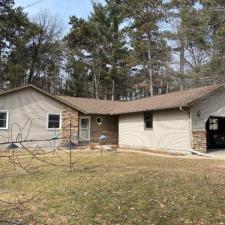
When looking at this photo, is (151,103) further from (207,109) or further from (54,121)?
(54,121)

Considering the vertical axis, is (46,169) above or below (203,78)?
below

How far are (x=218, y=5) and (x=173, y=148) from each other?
866 centimetres

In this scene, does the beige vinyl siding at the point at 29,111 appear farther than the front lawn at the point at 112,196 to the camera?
Yes

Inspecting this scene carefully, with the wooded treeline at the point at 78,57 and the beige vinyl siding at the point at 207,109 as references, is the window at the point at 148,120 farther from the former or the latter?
the wooded treeline at the point at 78,57

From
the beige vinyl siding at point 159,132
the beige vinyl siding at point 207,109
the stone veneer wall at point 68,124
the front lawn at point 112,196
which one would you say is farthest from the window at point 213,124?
the front lawn at point 112,196

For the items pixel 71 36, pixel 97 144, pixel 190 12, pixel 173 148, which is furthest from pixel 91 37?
pixel 190 12

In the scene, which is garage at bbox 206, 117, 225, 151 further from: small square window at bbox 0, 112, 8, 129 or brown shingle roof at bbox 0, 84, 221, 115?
small square window at bbox 0, 112, 8, 129

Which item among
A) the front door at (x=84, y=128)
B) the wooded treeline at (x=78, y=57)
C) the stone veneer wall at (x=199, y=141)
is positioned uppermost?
the wooded treeline at (x=78, y=57)

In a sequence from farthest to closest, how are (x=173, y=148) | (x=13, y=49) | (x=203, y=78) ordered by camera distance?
(x=13, y=49) < (x=173, y=148) < (x=203, y=78)

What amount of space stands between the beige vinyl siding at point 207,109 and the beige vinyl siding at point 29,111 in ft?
28.7

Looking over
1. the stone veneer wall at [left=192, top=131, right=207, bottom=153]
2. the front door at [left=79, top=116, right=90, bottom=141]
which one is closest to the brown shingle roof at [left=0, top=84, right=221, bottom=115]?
the front door at [left=79, top=116, right=90, bottom=141]

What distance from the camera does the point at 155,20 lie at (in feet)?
38.6

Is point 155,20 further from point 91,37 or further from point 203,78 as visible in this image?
point 91,37

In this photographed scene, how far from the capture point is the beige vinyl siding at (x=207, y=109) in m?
15.9
